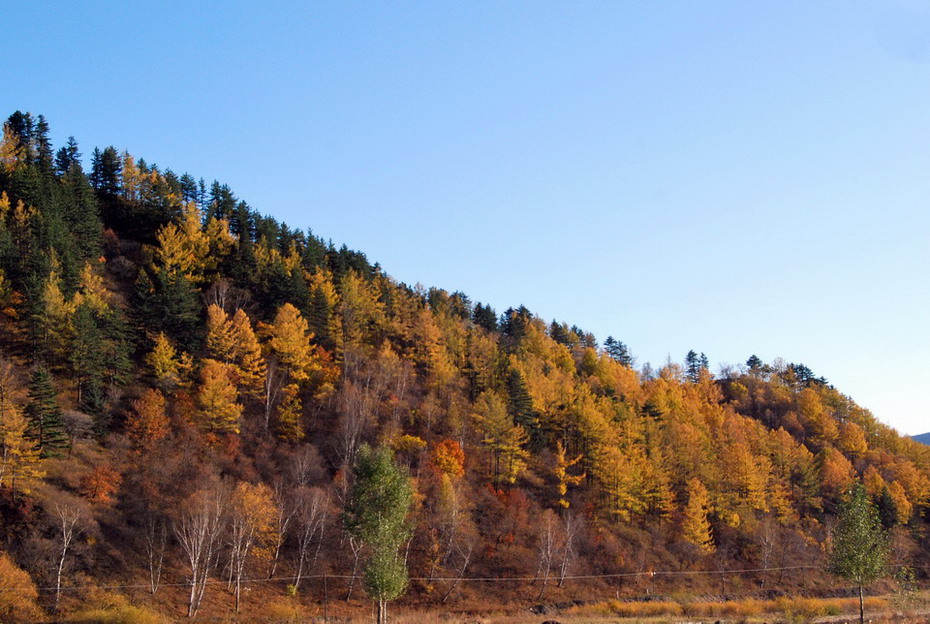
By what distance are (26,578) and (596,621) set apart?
119 feet

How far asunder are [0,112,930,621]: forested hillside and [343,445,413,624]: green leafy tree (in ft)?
1.72

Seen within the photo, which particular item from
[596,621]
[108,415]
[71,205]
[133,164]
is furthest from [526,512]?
[133,164]

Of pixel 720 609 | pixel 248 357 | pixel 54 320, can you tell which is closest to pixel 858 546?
pixel 720 609

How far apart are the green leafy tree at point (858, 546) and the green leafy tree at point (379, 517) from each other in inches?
1053

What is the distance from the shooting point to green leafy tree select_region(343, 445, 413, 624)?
3366 cm

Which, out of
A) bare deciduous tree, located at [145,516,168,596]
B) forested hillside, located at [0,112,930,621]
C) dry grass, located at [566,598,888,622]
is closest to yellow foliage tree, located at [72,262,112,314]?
forested hillside, located at [0,112,930,621]

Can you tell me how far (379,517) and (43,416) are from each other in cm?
3576

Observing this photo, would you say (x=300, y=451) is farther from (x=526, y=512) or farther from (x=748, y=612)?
(x=748, y=612)

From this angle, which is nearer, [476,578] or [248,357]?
[476,578]

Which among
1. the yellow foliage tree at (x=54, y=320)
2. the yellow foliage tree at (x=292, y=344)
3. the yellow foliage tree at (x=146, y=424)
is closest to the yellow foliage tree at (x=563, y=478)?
the yellow foliage tree at (x=292, y=344)

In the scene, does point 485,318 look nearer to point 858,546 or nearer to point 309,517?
point 309,517

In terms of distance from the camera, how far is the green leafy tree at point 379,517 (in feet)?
110

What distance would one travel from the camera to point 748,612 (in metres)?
44.7

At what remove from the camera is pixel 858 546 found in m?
36.2
